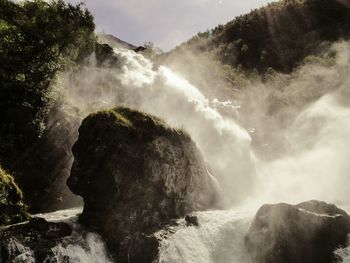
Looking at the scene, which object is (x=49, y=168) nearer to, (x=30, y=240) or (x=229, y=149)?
(x=30, y=240)

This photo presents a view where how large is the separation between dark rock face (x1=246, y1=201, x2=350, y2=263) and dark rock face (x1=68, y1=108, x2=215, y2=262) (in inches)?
229

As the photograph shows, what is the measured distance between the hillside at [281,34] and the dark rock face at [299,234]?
184 ft

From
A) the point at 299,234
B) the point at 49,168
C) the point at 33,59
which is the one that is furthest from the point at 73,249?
the point at 33,59

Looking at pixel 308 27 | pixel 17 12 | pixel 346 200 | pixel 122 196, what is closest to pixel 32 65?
pixel 17 12

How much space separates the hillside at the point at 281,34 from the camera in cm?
8188

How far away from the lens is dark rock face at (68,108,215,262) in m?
25.0

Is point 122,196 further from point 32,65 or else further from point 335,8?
point 335,8

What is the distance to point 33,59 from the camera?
110 feet

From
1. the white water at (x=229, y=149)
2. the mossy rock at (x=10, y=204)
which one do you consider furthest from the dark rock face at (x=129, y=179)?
the mossy rock at (x=10, y=204)

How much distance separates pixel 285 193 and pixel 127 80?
23930mm

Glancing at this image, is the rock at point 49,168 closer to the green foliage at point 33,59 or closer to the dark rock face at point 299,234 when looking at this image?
the green foliage at point 33,59

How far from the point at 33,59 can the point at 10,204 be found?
13633 mm

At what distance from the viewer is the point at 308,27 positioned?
87312 mm

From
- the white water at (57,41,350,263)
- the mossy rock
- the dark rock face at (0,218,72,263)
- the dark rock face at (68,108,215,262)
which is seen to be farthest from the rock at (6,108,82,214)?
the dark rock face at (0,218,72,263)
